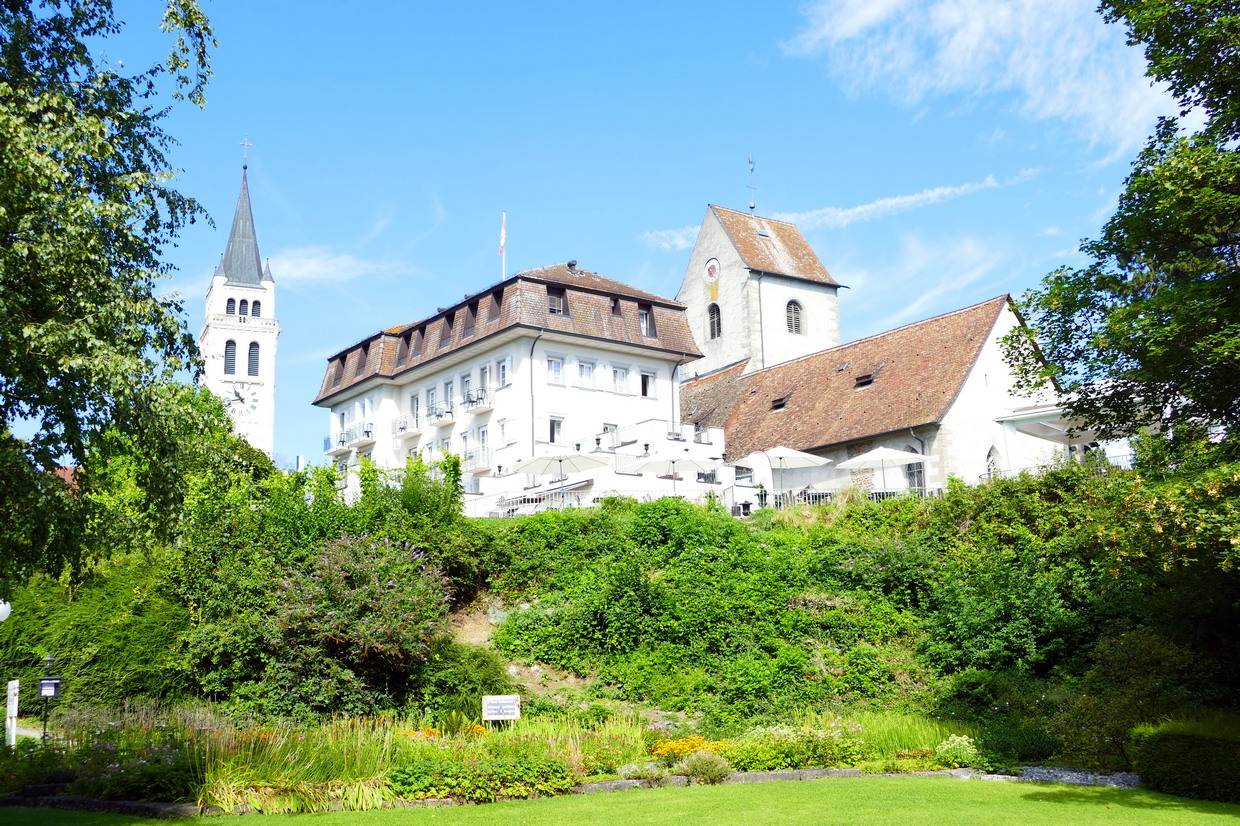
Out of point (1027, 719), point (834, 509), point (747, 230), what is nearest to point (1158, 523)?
point (1027, 719)

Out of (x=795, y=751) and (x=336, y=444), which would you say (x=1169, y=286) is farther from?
(x=336, y=444)

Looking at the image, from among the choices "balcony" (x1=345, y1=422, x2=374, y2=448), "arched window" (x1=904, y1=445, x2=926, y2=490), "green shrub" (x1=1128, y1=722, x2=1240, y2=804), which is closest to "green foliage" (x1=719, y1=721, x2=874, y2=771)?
"green shrub" (x1=1128, y1=722, x2=1240, y2=804)

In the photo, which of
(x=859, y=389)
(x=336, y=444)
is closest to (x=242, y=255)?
(x=336, y=444)

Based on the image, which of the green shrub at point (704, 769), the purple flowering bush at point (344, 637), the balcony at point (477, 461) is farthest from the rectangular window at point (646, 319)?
the green shrub at point (704, 769)

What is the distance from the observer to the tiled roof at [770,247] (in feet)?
185

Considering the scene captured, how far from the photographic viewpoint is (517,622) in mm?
23734

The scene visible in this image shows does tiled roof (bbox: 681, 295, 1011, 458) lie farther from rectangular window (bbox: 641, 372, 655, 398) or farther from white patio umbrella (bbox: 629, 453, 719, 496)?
white patio umbrella (bbox: 629, 453, 719, 496)

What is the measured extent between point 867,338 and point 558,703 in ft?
84.8

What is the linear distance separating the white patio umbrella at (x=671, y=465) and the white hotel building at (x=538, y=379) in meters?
2.49

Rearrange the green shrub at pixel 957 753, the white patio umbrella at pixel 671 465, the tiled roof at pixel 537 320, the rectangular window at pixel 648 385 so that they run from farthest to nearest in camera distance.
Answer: the rectangular window at pixel 648 385
the tiled roof at pixel 537 320
the white patio umbrella at pixel 671 465
the green shrub at pixel 957 753

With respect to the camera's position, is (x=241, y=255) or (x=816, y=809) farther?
(x=241, y=255)

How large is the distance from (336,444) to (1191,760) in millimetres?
44176

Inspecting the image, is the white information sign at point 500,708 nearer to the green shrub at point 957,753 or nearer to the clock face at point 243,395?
the green shrub at point 957,753

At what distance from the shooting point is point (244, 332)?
105750 mm
